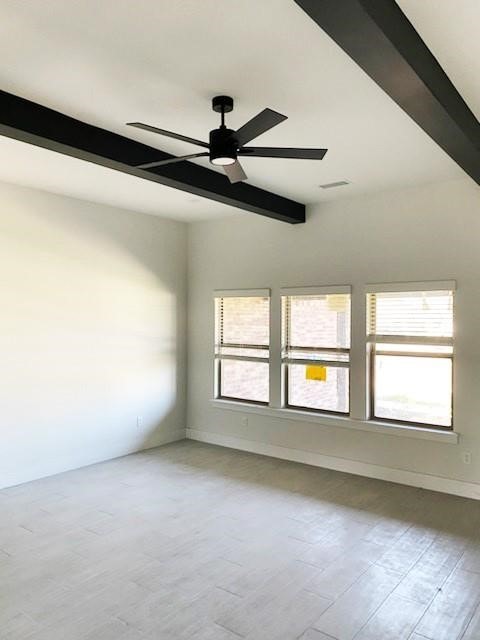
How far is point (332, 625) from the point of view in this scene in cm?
268

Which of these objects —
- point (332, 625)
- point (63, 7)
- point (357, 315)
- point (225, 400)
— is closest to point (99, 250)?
point (225, 400)

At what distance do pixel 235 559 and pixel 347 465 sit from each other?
230 centimetres

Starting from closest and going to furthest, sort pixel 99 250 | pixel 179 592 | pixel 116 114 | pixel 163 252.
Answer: pixel 179 592
pixel 116 114
pixel 99 250
pixel 163 252

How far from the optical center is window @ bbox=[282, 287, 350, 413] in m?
5.51

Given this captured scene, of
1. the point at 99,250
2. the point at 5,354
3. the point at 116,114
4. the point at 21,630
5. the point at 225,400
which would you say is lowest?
the point at 21,630

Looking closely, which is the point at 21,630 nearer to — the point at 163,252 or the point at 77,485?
the point at 77,485

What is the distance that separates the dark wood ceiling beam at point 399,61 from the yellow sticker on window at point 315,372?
3006 mm

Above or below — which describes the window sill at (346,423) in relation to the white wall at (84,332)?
below

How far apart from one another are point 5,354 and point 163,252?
244cm

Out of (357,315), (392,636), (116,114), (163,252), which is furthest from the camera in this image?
(163,252)

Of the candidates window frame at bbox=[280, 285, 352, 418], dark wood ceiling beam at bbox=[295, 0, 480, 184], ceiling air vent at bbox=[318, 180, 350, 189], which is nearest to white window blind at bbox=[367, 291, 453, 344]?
window frame at bbox=[280, 285, 352, 418]

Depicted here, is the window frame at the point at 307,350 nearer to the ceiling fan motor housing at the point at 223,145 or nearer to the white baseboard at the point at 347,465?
the white baseboard at the point at 347,465

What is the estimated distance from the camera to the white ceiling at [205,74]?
2.21m

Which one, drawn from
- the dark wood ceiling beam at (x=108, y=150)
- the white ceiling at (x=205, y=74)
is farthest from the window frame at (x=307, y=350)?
the white ceiling at (x=205, y=74)
